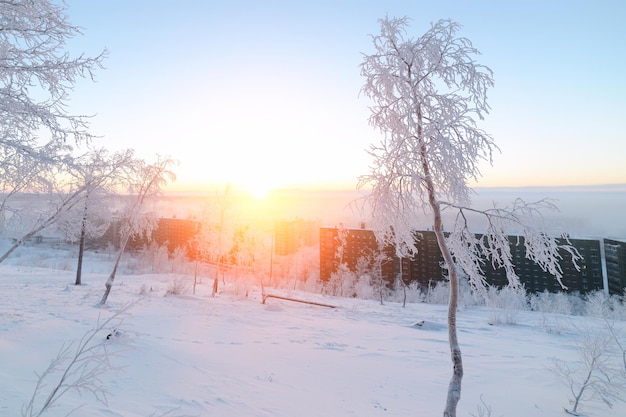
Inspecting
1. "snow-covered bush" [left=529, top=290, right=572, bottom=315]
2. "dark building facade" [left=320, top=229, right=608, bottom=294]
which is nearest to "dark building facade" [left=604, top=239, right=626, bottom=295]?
"dark building facade" [left=320, top=229, right=608, bottom=294]

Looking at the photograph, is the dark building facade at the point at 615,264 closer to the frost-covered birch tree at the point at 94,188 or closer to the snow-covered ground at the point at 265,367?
the snow-covered ground at the point at 265,367

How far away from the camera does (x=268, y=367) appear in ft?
25.0

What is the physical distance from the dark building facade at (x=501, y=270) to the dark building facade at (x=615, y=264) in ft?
0.32

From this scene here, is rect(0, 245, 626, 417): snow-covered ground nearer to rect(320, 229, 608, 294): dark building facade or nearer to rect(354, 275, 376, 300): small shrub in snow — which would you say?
rect(320, 229, 608, 294): dark building facade

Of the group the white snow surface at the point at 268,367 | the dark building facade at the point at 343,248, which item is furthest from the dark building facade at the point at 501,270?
the white snow surface at the point at 268,367

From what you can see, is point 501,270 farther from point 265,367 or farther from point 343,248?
point 265,367

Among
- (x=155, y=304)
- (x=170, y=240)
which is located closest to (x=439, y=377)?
(x=155, y=304)

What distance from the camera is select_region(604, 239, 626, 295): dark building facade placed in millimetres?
34562

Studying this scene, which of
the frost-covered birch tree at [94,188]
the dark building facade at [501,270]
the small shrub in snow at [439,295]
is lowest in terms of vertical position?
the small shrub in snow at [439,295]

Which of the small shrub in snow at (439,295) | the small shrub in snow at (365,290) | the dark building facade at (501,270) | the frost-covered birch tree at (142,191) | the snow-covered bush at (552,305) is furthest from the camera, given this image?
the small shrub in snow at (365,290)

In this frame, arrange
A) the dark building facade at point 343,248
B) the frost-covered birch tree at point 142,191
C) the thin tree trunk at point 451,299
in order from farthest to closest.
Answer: the dark building facade at point 343,248 → the frost-covered birch tree at point 142,191 → the thin tree trunk at point 451,299

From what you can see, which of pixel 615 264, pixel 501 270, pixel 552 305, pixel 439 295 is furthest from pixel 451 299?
pixel 501 270

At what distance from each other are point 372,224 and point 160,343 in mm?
6988

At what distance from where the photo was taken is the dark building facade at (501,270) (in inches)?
1517
